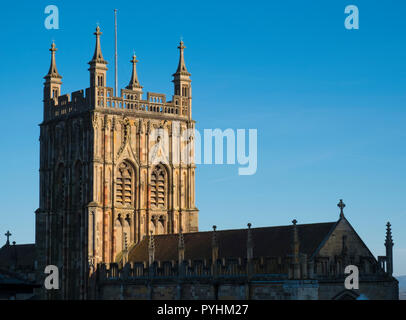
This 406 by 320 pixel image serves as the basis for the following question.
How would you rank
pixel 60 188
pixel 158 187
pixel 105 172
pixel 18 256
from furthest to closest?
pixel 18 256
pixel 60 188
pixel 158 187
pixel 105 172

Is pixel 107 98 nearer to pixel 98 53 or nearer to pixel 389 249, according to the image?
pixel 98 53

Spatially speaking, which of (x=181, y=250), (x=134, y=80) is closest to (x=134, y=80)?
(x=134, y=80)

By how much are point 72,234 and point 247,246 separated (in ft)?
68.3

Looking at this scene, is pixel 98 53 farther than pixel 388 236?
Yes

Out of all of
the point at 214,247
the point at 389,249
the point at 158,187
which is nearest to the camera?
the point at 389,249

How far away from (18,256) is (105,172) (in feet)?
68.9

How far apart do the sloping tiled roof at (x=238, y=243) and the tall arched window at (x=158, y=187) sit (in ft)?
11.8

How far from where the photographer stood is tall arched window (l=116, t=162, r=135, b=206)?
264 feet

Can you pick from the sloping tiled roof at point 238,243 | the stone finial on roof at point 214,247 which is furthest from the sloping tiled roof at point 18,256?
the stone finial on roof at point 214,247

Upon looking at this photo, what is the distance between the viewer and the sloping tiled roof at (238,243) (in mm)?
66250

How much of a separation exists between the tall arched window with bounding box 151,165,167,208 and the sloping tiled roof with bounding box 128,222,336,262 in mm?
3605

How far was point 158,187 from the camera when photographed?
82.8 metres
